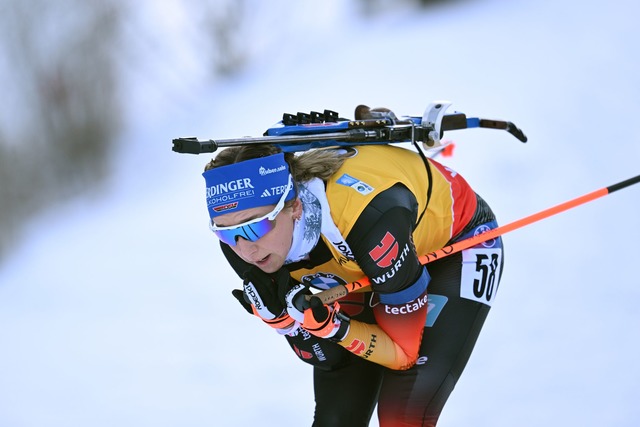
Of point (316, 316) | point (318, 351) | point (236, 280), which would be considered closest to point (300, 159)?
Result: point (316, 316)

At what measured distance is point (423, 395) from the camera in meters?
2.80

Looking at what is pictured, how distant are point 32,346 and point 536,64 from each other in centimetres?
447

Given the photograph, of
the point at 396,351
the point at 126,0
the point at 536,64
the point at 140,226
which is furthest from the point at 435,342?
the point at 126,0

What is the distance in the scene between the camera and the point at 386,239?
2508 millimetres

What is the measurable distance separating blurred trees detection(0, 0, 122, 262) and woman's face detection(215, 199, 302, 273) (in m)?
4.07

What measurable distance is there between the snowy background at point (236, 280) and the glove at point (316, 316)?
1.50 m

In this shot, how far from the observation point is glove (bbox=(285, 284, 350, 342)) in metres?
2.62

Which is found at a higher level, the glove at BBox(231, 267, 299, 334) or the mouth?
the mouth

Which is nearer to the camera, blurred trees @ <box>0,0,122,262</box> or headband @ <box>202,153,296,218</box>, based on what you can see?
headband @ <box>202,153,296,218</box>

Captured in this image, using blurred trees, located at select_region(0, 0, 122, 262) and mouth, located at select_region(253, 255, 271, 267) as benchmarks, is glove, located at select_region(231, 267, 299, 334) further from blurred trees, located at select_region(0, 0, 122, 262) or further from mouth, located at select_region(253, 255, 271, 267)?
blurred trees, located at select_region(0, 0, 122, 262)

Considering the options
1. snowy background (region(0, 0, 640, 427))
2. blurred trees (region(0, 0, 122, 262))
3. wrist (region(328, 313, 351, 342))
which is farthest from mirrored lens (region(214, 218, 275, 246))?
blurred trees (region(0, 0, 122, 262))

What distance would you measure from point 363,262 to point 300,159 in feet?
1.28

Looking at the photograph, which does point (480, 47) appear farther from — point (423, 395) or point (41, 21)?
point (423, 395)

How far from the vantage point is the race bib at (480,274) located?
2.95 m
